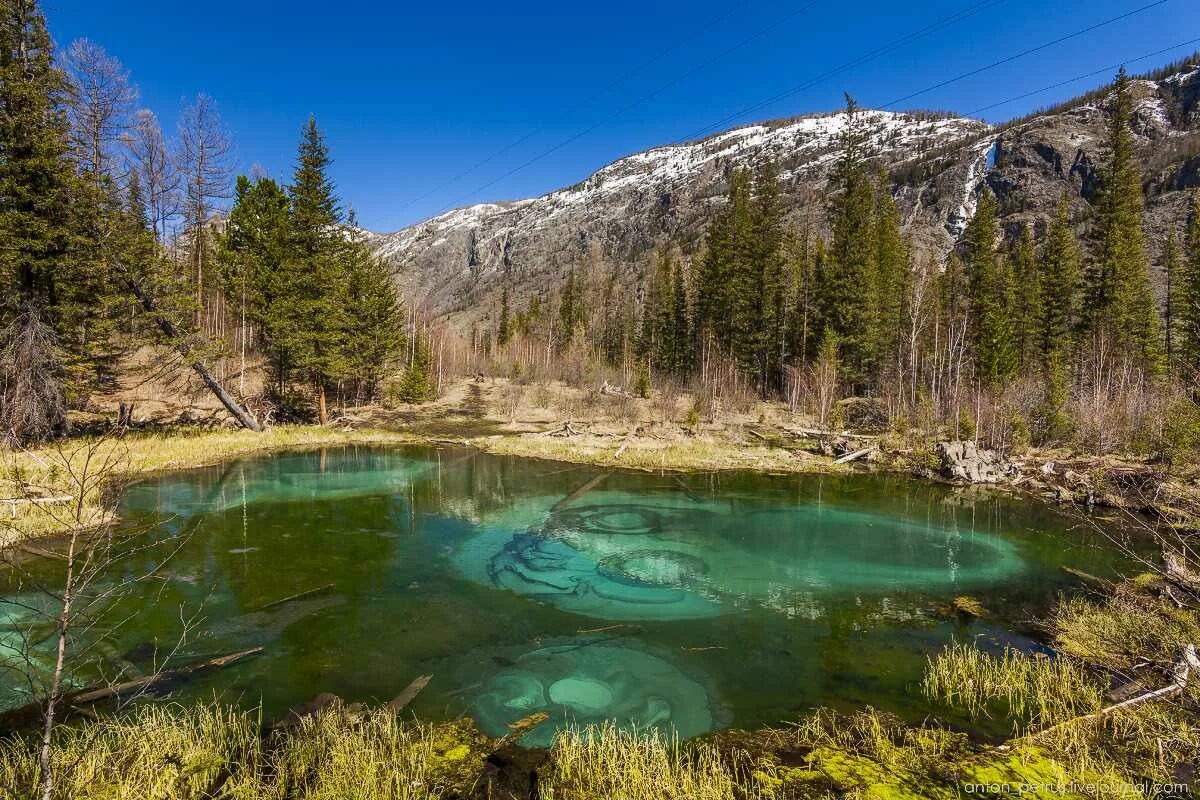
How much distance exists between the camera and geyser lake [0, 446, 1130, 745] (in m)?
7.00

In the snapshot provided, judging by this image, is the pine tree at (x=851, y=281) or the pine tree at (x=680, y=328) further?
the pine tree at (x=680, y=328)

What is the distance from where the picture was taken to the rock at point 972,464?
20.4 meters

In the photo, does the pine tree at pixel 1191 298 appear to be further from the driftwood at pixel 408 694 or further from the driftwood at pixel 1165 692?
the driftwood at pixel 408 694

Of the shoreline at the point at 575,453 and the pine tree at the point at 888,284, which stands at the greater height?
the pine tree at the point at 888,284

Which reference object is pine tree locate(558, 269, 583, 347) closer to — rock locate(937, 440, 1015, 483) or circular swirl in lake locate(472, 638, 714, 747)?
rock locate(937, 440, 1015, 483)

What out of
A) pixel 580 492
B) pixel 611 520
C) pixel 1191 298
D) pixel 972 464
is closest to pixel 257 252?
pixel 580 492

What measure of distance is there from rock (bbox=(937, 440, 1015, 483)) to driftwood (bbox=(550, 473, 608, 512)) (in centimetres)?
1324

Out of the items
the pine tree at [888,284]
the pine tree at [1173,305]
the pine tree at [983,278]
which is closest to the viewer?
the pine tree at [1173,305]

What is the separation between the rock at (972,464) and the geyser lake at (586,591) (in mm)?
2111

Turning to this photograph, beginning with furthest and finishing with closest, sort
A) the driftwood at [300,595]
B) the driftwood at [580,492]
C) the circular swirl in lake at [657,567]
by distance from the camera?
1. the driftwood at [580,492]
2. the circular swirl in lake at [657,567]
3. the driftwood at [300,595]

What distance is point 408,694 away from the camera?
21.9 ft

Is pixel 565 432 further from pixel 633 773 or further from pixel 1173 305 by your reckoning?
pixel 1173 305

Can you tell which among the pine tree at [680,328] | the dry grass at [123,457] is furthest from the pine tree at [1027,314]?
the dry grass at [123,457]

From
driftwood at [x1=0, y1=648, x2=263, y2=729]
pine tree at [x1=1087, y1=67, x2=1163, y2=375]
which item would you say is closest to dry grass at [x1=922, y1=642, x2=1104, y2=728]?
driftwood at [x1=0, y1=648, x2=263, y2=729]
